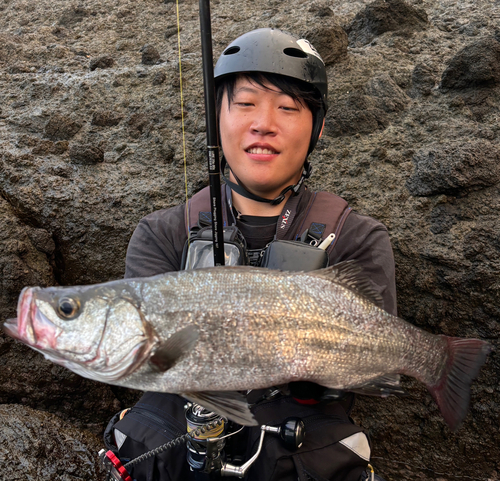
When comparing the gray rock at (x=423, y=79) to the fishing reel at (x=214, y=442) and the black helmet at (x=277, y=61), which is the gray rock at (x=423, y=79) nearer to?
the black helmet at (x=277, y=61)

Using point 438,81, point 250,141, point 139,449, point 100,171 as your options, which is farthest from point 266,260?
point 438,81

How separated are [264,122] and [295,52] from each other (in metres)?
0.73

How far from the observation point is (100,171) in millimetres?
3670

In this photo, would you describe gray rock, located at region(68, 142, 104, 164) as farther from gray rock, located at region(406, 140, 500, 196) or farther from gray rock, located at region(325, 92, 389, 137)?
gray rock, located at region(406, 140, 500, 196)

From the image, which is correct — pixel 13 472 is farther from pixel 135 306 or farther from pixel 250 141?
pixel 250 141

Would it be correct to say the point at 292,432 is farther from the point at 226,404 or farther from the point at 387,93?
the point at 387,93

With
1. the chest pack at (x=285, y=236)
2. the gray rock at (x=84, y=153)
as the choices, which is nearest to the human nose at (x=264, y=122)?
the chest pack at (x=285, y=236)

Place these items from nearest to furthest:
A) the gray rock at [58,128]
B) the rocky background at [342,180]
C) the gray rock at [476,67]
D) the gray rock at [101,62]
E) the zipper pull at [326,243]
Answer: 1. the zipper pull at [326,243]
2. the rocky background at [342,180]
3. the gray rock at [476,67]
4. the gray rock at [58,128]
5. the gray rock at [101,62]

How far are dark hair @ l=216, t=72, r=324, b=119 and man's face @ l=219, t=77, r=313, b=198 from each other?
0.03m

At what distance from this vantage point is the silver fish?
152 cm

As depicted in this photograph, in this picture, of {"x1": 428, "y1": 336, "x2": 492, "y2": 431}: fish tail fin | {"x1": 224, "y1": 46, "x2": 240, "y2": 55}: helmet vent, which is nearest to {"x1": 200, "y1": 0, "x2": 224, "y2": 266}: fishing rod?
{"x1": 224, "y1": 46, "x2": 240, "y2": 55}: helmet vent

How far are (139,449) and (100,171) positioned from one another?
2.44 meters

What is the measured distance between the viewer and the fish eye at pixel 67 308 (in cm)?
152

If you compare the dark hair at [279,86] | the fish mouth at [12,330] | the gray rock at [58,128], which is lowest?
the fish mouth at [12,330]
